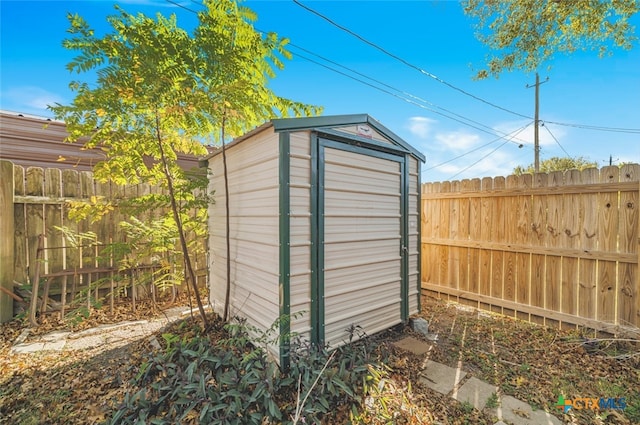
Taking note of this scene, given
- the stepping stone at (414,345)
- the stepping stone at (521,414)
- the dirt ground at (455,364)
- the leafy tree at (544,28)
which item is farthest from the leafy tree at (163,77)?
the leafy tree at (544,28)

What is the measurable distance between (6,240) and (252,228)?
3.26 m

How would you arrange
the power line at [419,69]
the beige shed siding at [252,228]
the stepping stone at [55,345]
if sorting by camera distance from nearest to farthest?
the beige shed siding at [252,228] → the stepping stone at [55,345] → the power line at [419,69]

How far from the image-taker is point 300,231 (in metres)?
2.43

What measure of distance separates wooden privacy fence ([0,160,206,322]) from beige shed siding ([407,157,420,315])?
3.97m

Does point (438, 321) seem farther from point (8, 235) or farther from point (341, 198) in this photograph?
point (8, 235)

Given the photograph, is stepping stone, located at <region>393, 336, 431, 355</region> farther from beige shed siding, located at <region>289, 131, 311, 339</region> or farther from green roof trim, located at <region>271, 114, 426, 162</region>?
green roof trim, located at <region>271, 114, 426, 162</region>

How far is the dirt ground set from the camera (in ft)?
6.50

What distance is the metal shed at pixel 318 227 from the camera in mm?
2379

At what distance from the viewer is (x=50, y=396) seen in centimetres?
211

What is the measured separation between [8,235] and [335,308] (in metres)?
4.20

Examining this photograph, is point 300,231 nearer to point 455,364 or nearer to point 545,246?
point 455,364

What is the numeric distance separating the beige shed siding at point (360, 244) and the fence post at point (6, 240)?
4028 mm

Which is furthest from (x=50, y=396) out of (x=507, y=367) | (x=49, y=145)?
(x=49, y=145)

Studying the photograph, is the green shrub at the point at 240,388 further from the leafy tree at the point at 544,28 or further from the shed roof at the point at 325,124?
the leafy tree at the point at 544,28
